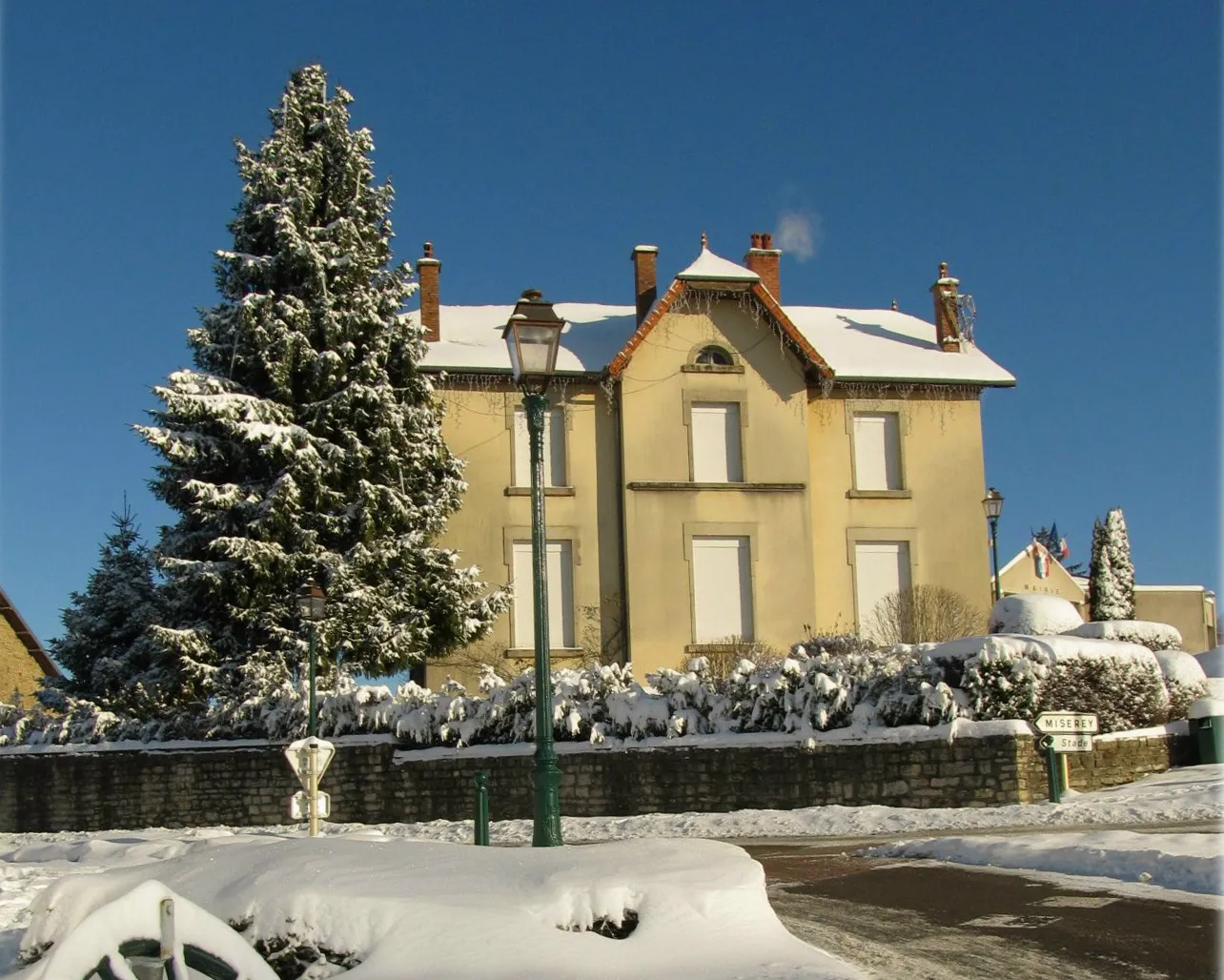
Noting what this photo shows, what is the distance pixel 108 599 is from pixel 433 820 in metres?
8.99

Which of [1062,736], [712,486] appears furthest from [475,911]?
[712,486]

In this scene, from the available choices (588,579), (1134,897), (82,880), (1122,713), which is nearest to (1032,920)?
(1134,897)

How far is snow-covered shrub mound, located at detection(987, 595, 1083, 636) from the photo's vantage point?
2069 centimetres

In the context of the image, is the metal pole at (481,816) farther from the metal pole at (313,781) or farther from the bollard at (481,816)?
the metal pole at (313,781)

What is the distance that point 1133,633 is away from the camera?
20391 mm

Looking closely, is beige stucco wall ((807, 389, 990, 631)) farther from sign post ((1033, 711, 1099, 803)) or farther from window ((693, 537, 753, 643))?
sign post ((1033, 711, 1099, 803))

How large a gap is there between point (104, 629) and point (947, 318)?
18990 mm

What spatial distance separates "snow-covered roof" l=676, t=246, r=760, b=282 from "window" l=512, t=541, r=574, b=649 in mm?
6073

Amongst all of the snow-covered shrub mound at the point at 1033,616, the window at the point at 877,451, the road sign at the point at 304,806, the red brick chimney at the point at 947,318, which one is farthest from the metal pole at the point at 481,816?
the red brick chimney at the point at 947,318

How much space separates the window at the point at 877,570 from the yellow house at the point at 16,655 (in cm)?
2340

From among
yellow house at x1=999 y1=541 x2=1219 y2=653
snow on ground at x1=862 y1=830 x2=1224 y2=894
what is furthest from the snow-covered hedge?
yellow house at x1=999 y1=541 x2=1219 y2=653

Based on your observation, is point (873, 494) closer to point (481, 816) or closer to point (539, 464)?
point (481, 816)

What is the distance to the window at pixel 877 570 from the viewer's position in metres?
28.2

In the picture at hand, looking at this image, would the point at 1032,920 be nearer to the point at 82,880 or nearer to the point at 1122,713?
the point at 82,880
